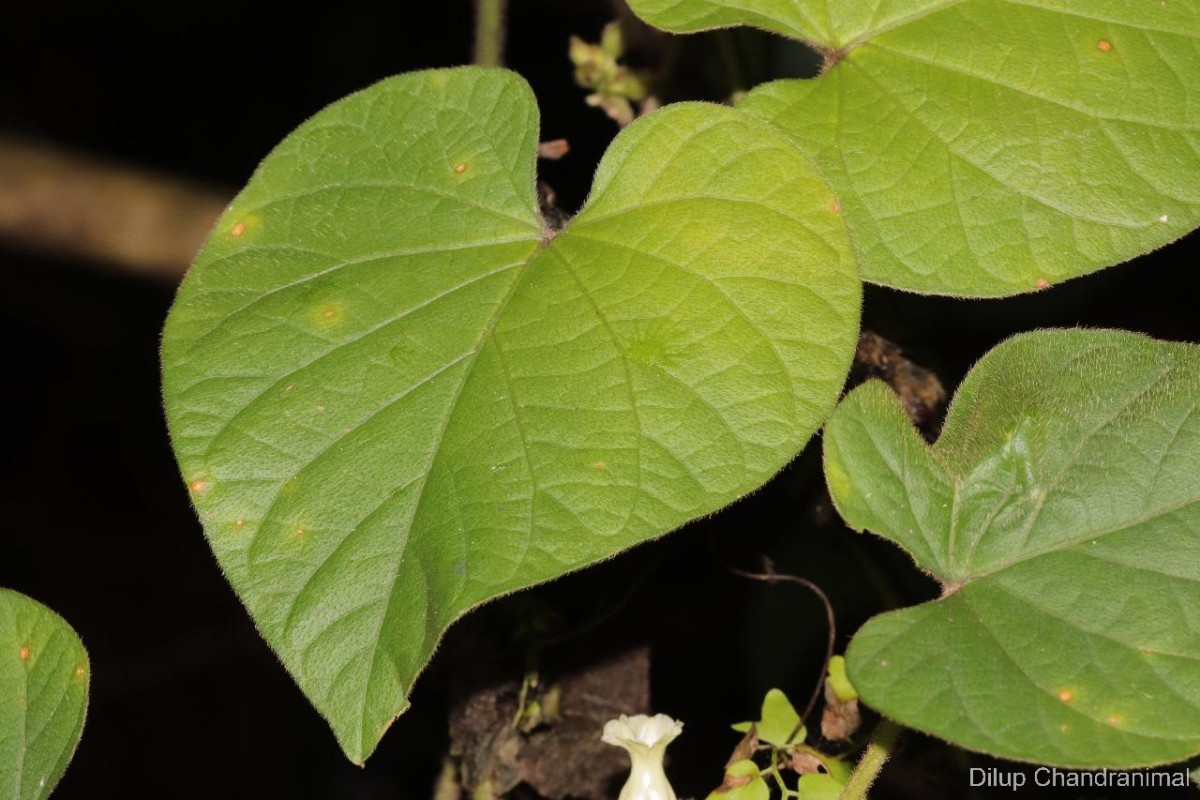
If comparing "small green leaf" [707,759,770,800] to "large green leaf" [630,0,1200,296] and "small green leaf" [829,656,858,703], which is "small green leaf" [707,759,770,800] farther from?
"large green leaf" [630,0,1200,296]

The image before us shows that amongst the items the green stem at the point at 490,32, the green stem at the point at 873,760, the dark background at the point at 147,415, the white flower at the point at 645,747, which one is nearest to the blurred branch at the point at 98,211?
the dark background at the point at 147,415

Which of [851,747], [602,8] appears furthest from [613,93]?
[851,747]

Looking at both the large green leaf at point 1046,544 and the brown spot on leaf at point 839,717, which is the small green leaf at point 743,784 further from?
the large green leaf at point 1046,544

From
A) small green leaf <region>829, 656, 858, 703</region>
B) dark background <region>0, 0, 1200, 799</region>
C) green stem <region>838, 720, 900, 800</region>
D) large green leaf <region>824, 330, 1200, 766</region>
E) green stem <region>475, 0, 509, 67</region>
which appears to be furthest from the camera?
dark background <region>0, 0, 1200, 799</region>

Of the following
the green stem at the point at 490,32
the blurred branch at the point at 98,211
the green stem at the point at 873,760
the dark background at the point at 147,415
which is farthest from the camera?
the blurred branch at the point at 98,211

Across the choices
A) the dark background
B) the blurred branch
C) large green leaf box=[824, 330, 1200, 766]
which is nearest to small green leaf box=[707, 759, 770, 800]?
large green leaf box=[824, 330, 1200, 766]

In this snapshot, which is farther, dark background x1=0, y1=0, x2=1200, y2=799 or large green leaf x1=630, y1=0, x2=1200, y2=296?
dark background x1=0, y1=0, x2=1200, y2=799
